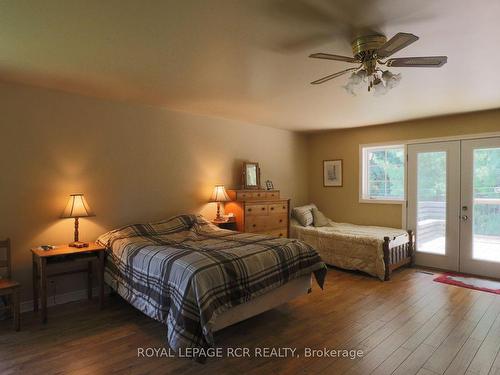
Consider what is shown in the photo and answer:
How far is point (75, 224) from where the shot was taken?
3408mm

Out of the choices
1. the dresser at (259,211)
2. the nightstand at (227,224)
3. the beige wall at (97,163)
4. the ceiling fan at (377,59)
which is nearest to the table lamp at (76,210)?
the beige wall at (97,163)

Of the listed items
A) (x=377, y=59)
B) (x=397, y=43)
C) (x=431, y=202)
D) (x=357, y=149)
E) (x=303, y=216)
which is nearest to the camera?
(x=397, y=43)

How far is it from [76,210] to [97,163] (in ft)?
2.16

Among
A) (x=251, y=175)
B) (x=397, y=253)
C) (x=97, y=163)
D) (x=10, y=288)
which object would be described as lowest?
(x=397, y=253)

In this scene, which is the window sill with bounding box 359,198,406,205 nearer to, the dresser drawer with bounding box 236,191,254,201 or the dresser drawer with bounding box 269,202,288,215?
the dresser drawer with bounding box 269,202,288,215

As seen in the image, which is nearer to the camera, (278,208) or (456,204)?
(456,204)

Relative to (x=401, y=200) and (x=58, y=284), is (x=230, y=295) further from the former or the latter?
(x=401, y=200)

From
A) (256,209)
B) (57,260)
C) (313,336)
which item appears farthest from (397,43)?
(57,260)

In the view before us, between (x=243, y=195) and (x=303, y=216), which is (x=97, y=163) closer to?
(x=243, y=195)

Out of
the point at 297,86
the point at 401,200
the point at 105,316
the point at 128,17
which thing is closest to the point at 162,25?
the point at 128,17

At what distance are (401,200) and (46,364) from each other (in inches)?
200

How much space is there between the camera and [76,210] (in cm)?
332

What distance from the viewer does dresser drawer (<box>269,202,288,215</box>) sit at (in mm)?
4908

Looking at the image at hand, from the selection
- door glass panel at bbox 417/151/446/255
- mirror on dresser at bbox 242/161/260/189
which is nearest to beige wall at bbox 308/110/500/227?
door glass panel at bbox 417/151/446/255
